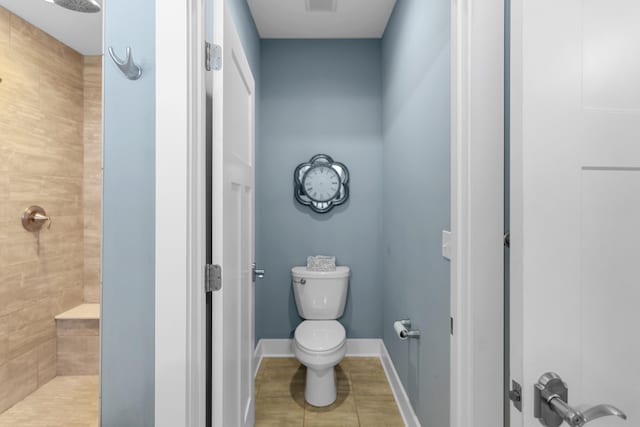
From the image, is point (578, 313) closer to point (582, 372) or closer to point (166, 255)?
point (582, 372)

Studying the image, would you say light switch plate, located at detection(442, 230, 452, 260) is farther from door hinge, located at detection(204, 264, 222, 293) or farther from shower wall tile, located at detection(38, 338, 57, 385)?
shower wall tile, located at detection(38, 338, 57, 385)

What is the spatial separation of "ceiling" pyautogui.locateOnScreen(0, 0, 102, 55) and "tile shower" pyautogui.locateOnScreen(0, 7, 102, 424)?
0.08 feet

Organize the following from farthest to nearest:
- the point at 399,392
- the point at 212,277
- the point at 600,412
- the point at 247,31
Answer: the point at 247,31 → the point at 399,392 → the point at 212,277 → the point at 600,412

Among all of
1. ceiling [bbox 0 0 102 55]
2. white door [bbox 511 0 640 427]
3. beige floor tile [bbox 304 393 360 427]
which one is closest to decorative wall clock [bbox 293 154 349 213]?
beige floor tile [bbox 304 393 360 427]

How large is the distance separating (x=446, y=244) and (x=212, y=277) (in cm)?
85

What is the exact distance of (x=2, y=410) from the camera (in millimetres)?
1101

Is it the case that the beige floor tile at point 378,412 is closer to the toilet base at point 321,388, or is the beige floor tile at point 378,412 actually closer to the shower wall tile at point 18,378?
the toilet base at point 321,388

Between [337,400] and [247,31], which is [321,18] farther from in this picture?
[337,400]

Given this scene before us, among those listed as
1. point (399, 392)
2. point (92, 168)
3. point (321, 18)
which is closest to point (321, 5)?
point (321, 18)

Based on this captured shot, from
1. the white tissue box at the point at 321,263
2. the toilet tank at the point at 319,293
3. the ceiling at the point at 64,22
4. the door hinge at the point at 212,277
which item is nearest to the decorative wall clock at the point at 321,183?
the white tissue box at the point at 321,263

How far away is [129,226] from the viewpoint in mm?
952

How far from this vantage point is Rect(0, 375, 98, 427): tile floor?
1197mm

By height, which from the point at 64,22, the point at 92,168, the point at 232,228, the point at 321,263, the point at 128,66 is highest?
the point at 64,22

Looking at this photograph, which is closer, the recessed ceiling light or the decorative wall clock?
the recessed ceiling light
